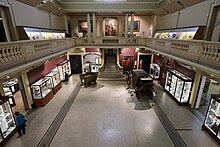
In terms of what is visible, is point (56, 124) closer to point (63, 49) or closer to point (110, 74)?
point (63, 49)

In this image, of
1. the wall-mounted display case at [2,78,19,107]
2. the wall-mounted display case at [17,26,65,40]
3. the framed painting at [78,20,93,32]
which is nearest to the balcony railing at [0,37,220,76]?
the wall-mounted display case at [17,26,65,40]

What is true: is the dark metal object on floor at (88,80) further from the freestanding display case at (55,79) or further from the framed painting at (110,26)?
the framed painting at (110,26)

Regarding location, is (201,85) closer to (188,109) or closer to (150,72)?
(188,109)

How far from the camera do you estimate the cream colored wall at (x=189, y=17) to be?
22.7 feet

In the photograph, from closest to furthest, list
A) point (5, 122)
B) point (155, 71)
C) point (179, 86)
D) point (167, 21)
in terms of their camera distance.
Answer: point (5, 122)
point (179, 86)
point (167, 21)
point (155, 71)

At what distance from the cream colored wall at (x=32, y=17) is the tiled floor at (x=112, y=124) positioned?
212 inches

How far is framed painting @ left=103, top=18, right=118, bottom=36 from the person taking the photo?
609 inches

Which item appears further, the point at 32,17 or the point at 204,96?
the point at 204,96

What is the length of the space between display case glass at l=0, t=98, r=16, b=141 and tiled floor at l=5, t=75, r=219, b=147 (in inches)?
18.4

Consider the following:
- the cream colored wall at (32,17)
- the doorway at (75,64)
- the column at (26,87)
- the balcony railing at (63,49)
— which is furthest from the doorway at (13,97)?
the doorway at (75,64)

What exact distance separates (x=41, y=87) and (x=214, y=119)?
386 inches

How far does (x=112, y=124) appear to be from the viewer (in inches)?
264

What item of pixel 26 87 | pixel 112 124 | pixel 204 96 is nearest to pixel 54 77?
pixel 26 87

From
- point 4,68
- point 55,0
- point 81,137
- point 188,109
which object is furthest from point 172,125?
point 55,0
